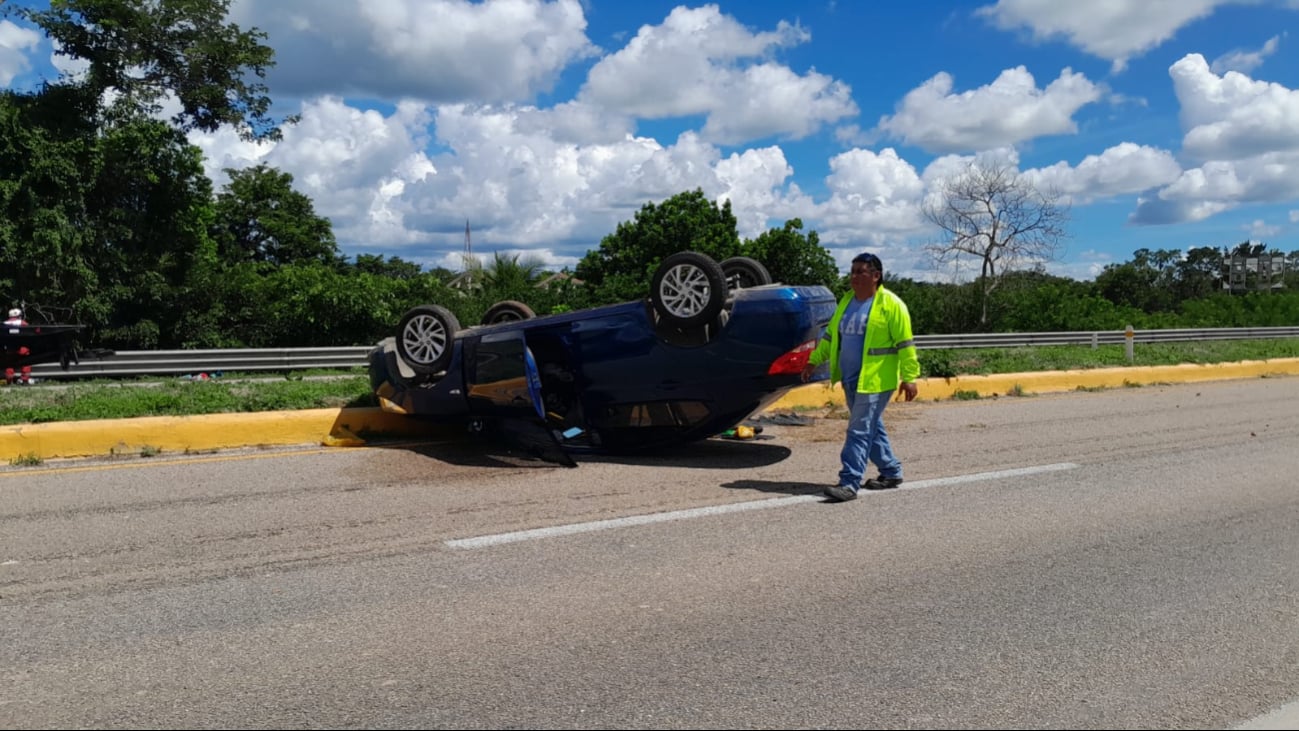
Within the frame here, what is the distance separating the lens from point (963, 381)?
1373cm

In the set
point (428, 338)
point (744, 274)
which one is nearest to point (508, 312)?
point (428, 338)

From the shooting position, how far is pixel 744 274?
8.54 meters

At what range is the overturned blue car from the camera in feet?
23.8

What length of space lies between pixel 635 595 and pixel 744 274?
4607 millimetres

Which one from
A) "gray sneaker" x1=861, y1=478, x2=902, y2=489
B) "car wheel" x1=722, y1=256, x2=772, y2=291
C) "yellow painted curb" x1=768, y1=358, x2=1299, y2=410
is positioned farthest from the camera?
"yellow painted curb" x1=768, y1=358, x2=1299, y2=410

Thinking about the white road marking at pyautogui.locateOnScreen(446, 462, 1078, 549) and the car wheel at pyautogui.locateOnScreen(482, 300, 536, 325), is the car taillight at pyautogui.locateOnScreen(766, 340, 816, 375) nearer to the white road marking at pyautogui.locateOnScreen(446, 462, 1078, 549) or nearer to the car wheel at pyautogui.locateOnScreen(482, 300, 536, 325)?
the white road marking at pyautogui.locateOnScreen(446, 462, 1078, 549)

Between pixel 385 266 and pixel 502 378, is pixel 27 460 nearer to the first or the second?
pixel 502 378

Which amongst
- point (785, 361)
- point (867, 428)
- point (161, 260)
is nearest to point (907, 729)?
point (867, 428)

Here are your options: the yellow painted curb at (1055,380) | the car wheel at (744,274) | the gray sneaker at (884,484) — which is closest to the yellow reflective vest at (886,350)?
the gray sneaker at (884,484)

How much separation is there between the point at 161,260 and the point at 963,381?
1812 cm

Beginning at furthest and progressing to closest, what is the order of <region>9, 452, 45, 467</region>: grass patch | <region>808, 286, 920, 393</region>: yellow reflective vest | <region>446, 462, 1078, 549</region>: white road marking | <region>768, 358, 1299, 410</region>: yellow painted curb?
<region>768, 358, 1299, 410</region>: yellow painted curb < <region>9, 452, 45, 467</region>: grass patch < <region>808, 286, 920, 393</region>: yellow reflective vest < <region>446, 462, 1078, 549</region>: white road marking

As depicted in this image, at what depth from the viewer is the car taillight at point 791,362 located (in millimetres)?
7211

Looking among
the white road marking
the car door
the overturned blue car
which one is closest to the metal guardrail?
the overturned blue car

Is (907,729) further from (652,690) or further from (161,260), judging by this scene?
(161,260)
